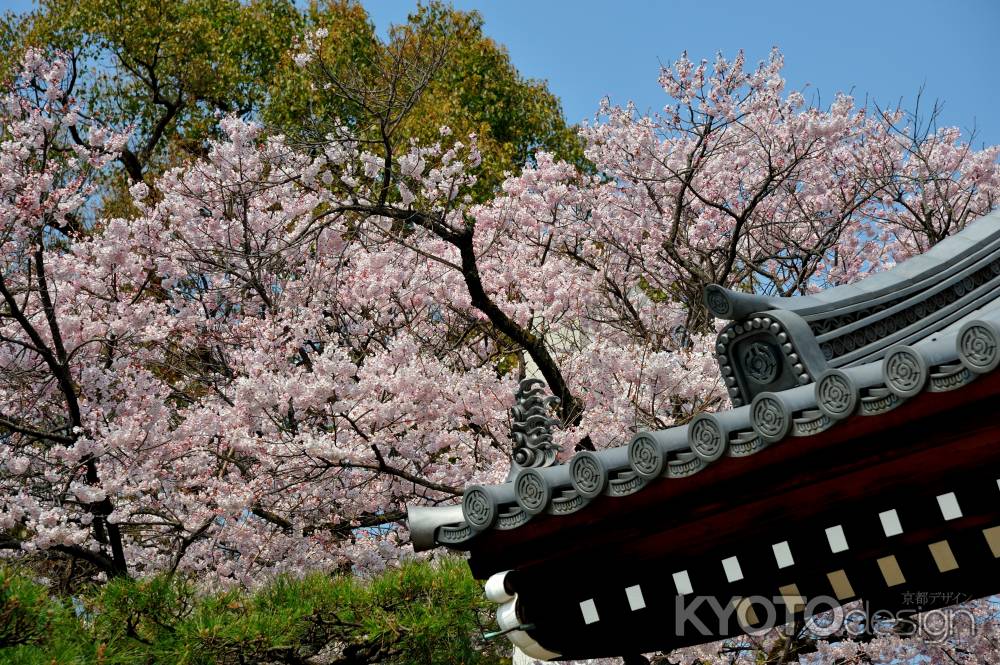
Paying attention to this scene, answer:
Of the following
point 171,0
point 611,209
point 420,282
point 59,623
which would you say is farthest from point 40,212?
point 171,0

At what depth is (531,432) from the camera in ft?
13.2

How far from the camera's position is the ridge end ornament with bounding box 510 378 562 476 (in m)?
3.98

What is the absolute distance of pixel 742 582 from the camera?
3680 millimetres

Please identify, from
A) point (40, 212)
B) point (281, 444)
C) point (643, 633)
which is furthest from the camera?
point (40, 212)

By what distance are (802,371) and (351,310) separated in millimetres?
8006

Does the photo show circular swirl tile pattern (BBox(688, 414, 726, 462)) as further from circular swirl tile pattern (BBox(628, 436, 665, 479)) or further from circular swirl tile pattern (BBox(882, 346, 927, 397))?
circular swirl tile pattern (BBox(882, 346, 927, 397))

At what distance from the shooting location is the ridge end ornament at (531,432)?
3979 millimetres

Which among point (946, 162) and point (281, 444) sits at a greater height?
point (946, 162)

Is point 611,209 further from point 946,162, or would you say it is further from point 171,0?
point 171,0

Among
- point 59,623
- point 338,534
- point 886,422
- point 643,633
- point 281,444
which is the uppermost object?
point 281,444

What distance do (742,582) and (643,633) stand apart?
0.52 m

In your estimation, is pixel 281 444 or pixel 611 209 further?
pixel 611 209

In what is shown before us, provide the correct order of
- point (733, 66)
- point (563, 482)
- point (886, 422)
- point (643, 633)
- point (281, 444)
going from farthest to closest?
1. point (733, 66)
2. point (281, 444)
3. point (643, 633)
4. point (563, 482)
5. point (886, 422)

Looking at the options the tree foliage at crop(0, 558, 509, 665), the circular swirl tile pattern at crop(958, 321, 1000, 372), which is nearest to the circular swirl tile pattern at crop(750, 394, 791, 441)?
the circular swirl tile pattern at crop(958, 321, 1000, 372)
